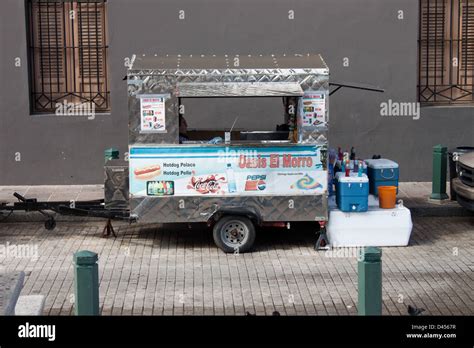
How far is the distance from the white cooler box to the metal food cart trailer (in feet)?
0.58

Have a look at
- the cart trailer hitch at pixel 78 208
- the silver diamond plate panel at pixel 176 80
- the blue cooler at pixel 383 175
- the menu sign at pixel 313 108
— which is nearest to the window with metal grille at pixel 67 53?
the cart trailer hitch at pixel 78 208

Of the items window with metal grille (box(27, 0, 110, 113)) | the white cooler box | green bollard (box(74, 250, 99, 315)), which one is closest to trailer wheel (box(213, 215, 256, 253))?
A: the white cooler box

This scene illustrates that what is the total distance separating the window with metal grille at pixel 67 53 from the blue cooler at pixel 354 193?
5.72 m

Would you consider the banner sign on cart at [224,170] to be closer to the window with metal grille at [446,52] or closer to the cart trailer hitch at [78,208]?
the cart trailer hitch at [78,208]

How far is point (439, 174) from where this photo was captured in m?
15.1

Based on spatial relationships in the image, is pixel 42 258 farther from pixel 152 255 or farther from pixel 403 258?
pixel 403 258

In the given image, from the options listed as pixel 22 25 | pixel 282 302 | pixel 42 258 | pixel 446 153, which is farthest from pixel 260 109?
pixel 282 302

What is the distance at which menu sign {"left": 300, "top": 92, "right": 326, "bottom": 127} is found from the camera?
12.3 meters

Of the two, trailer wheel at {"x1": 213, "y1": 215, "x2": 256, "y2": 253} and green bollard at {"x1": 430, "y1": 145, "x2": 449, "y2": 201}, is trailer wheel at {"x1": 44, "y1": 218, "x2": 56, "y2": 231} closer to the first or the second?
trailer wheel at {"x1": 213, "y1": 215, "x2": 256, "y2": 253}

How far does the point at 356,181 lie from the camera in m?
12.4

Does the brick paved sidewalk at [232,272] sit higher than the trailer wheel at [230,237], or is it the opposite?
the trailer wheel at [230,237]

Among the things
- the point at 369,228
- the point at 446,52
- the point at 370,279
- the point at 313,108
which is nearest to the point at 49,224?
the point at 313,108

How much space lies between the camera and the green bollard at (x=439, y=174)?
49.3 feet
